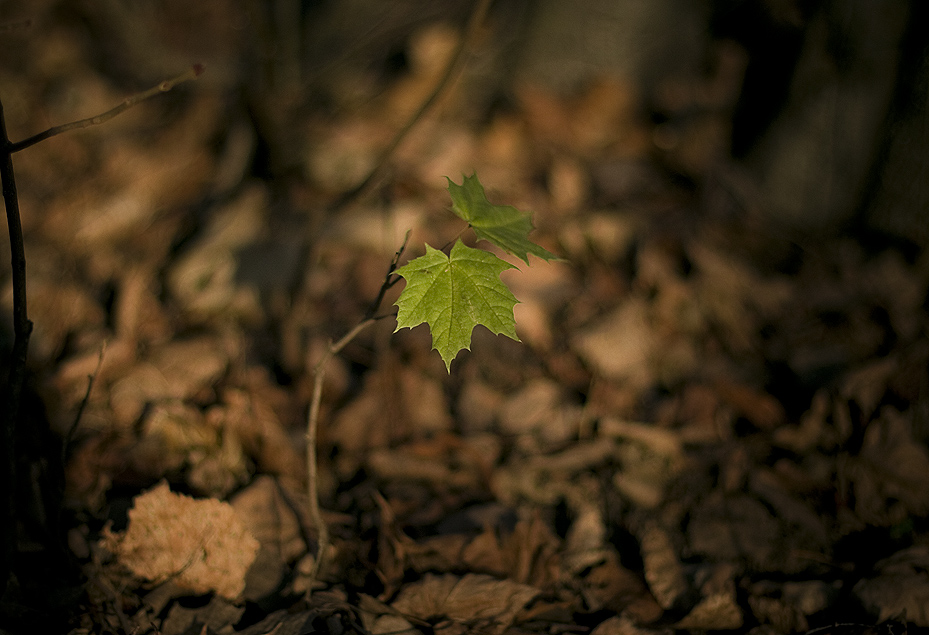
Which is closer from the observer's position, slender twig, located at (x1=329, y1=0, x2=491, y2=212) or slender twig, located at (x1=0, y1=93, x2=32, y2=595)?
slender twig, located at (x1=0, y1=93, x2=32, y2=595)

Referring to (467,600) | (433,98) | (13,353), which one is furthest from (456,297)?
(433,98)

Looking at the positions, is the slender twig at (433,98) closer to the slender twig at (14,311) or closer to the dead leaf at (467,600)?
the slender twig at (14,311)

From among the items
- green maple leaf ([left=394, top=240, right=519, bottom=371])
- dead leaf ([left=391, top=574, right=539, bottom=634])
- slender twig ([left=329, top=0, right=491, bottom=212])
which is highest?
slender twig ([left=329, top=0, right=491, bottom=212])

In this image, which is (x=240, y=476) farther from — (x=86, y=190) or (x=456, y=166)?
(x=86, y=190)

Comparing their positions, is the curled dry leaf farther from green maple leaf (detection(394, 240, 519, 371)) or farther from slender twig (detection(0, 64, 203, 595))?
green maple leaf (detection(394, 240, 519, 371))

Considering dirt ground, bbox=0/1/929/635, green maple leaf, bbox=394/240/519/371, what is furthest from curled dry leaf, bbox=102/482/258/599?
green maple leaf, bbox=394/240/519/371

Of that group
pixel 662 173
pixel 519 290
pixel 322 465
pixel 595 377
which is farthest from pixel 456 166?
pixel 322 465
